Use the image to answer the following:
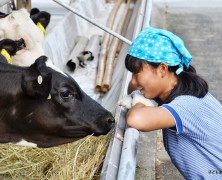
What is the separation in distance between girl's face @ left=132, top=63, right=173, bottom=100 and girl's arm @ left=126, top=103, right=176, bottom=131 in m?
0.11

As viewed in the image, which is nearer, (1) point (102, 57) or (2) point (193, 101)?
(2) point (193, 101)

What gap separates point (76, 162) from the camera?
3.72 meters

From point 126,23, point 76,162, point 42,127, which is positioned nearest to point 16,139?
point 42,127

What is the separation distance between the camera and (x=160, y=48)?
2855 mm

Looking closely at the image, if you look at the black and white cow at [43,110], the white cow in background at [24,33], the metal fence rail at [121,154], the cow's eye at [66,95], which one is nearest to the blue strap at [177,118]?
the metal fence rail at [121,154]

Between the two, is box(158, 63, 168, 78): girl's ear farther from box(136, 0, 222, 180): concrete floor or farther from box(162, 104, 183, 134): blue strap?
box(136, 0, 222, 180): concrete floor

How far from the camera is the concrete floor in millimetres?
4608

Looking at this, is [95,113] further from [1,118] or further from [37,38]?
[37,38]

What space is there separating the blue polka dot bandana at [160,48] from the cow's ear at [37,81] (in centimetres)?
48

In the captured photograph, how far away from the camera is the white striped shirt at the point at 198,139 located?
9.32ft

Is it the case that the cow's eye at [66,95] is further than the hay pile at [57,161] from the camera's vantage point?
No

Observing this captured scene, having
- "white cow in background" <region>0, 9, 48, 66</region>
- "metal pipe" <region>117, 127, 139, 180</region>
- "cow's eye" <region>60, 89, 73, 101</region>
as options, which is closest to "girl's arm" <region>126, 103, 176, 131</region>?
"metal pipe" <region>117, 127, 139, 180</region>

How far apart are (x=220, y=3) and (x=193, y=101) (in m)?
10.2

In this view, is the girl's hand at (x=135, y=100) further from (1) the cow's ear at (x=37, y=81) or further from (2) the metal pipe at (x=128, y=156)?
(1) the cow's ear at (x=37, y=81)
